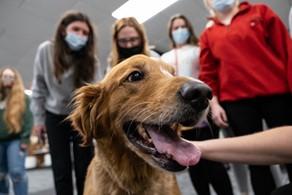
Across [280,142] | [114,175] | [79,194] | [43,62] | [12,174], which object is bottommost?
[12,174]

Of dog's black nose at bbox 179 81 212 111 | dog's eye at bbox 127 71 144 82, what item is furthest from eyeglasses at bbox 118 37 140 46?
dog's black nose at bbox 179 81 212 111

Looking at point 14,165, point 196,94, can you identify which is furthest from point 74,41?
point 14,165

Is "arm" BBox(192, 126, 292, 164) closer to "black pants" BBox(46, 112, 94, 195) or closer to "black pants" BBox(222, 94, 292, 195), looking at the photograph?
"black pants" BBox(222, 94, 292, 195)

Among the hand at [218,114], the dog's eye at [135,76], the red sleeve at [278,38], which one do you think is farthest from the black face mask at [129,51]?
the dog's eye at [135,76]

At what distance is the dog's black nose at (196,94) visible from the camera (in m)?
1.46

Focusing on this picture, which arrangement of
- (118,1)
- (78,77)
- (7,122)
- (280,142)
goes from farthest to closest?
(118,1) < (7,122) < (78,77) < (280,142)

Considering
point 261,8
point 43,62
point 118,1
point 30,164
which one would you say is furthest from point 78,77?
point 30,164

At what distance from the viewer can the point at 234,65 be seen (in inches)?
104

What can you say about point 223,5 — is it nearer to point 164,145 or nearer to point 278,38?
point 278,38

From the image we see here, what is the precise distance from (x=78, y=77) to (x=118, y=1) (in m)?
5.15

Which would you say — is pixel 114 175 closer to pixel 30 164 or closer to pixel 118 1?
pixel 118 1

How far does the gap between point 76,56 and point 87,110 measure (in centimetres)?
114

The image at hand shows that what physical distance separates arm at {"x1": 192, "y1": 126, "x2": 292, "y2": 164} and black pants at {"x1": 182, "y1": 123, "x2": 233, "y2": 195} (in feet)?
3.47

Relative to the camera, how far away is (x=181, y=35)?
11.2ft
